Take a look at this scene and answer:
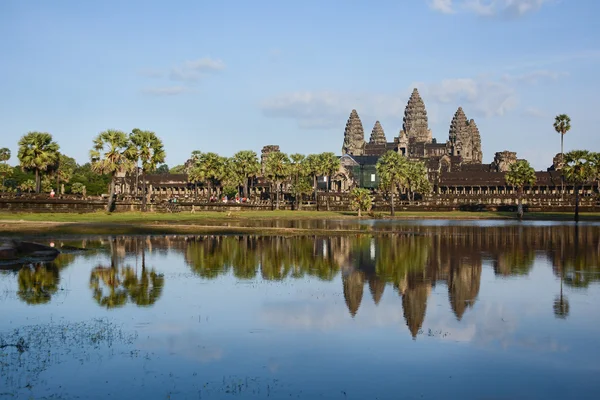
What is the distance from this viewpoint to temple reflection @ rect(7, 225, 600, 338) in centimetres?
2945

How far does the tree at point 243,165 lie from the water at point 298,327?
347 ft

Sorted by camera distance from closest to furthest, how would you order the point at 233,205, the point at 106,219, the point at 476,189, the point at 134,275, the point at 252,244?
the point at 134,275
the point at 252,244
the point at 106,219
the point at 233,205
the point at 476,189

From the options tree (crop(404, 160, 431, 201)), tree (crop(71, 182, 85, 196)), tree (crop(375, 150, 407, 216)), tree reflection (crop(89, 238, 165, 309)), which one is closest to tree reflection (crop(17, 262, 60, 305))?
tree reflection (crop(89, 238, 165, 309))

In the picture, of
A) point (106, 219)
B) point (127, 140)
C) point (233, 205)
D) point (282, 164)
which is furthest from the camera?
point (282, 164)

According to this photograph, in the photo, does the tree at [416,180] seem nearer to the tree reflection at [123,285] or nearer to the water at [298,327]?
the water at [298,327]

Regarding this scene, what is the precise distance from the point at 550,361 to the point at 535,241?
4106cm

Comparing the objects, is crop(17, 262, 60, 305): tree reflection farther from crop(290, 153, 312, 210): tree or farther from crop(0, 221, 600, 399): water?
crop(290, 153, 312, 210): tree

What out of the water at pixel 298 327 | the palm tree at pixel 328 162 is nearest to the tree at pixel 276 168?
the palm tree at pixel 328 162

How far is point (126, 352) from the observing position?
19703mm

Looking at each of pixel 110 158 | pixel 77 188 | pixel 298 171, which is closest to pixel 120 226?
pixel 110 158

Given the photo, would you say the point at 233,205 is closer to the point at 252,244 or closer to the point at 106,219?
the point at 106,219

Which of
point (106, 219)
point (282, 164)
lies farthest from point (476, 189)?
point (106, 219)

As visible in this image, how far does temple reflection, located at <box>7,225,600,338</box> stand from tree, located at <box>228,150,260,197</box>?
87343 millimetres

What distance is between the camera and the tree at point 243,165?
14938cm
